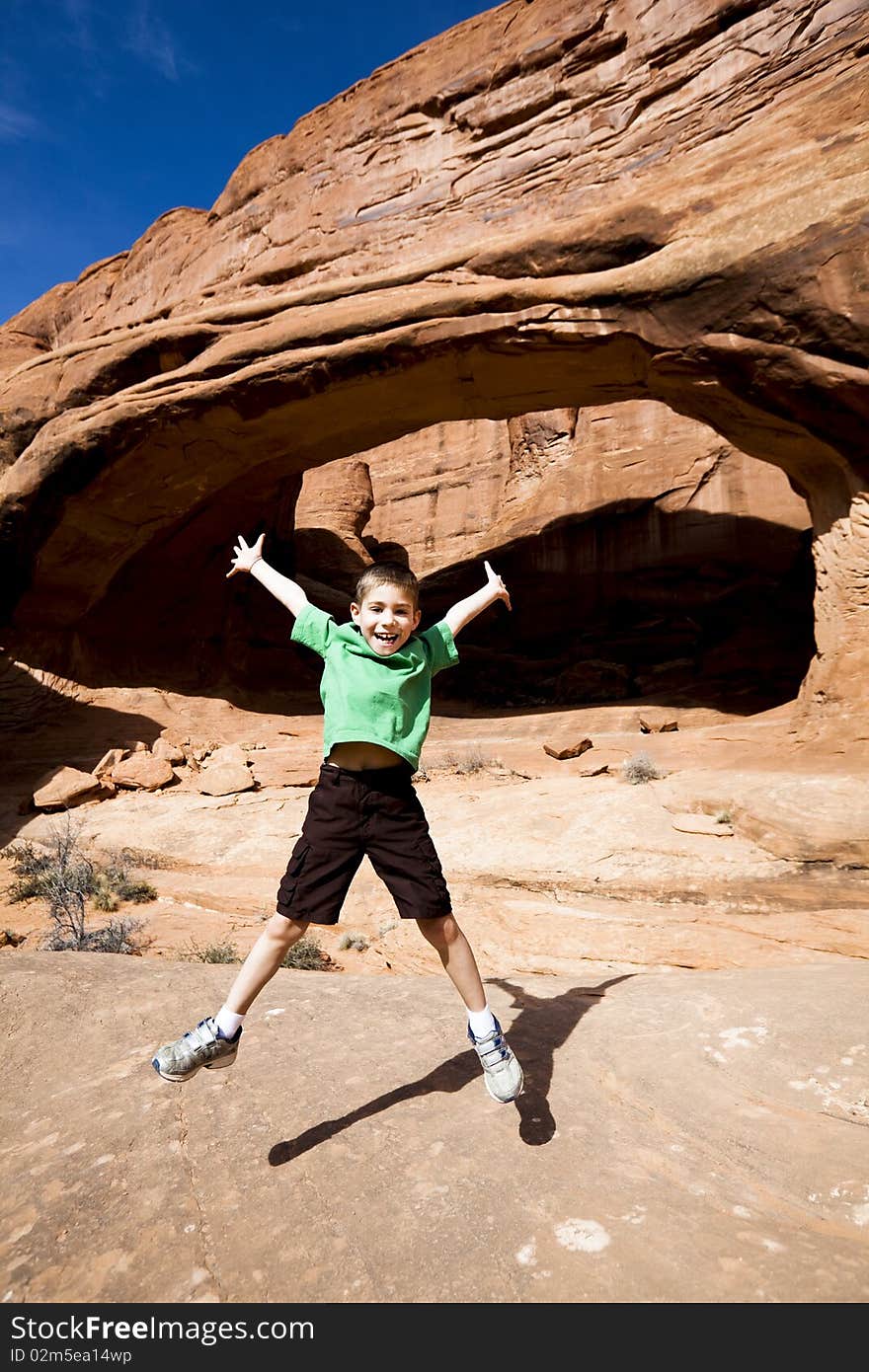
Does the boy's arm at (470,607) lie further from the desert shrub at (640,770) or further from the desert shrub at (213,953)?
the desert shrub at (640,770)

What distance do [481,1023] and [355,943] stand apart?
3.61 m

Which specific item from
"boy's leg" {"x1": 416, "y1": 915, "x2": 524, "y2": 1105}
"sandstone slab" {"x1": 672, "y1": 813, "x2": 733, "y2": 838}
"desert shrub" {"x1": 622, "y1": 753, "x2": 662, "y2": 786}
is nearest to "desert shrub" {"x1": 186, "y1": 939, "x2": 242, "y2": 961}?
"boy's leg" {"x1": 416, "y1": 915, "x2": 524, "y2": 1105}

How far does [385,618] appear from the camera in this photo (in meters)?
2.32

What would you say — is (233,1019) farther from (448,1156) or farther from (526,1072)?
(526,1072)

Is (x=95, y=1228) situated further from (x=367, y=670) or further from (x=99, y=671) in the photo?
(x=99, y=671)

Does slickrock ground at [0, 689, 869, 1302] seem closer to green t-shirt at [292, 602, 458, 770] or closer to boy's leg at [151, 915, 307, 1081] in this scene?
boy's leg at [151, 915, 307, 1081]

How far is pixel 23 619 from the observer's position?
41.7 ft

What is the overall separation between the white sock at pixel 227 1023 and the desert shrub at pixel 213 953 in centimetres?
273

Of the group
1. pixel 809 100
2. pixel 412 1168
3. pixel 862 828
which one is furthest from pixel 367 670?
pixel 809 100

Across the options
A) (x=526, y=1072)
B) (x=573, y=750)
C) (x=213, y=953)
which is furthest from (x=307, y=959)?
(x=573, y=750)

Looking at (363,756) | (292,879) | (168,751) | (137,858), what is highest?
(363,756)

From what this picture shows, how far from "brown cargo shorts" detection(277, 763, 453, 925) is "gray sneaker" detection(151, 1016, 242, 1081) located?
1.33 feet

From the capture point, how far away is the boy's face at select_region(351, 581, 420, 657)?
2.32 m

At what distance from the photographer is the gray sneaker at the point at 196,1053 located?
2074 millimetres
